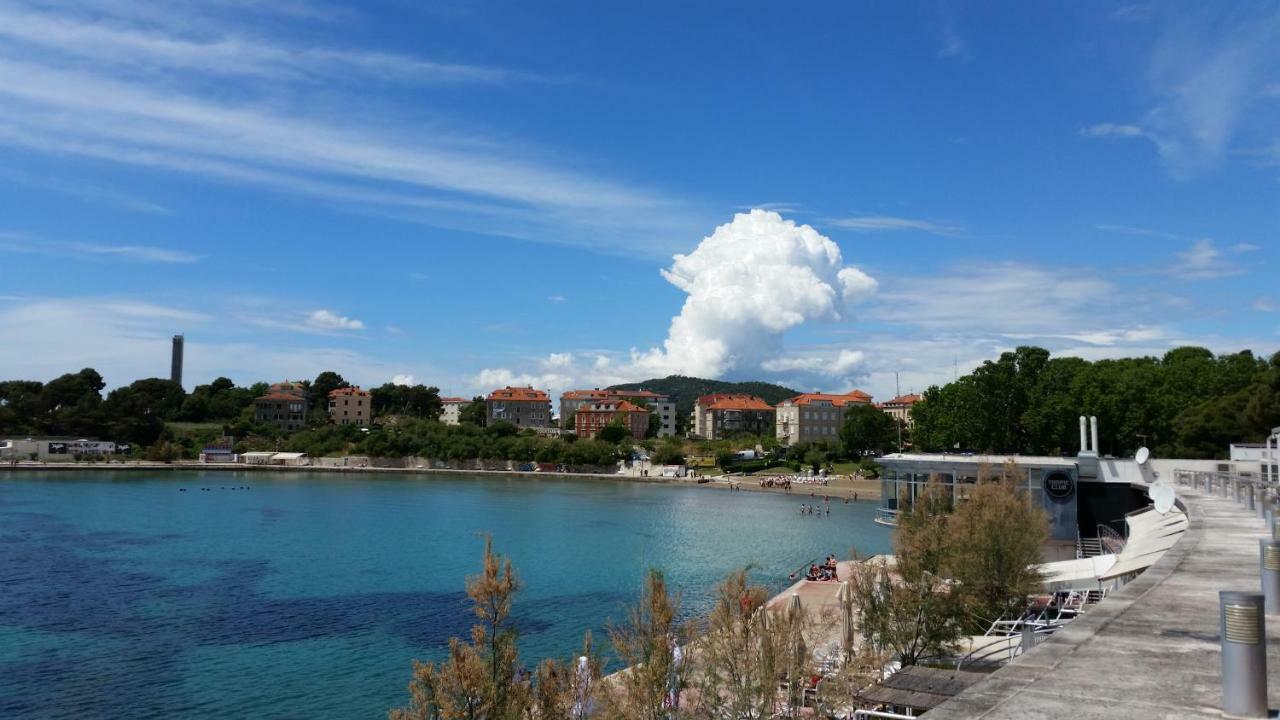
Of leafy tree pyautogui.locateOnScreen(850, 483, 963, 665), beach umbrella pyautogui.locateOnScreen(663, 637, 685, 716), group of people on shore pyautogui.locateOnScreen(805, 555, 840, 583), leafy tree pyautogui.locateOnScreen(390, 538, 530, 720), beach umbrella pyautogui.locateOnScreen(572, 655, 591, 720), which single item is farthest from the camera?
group of people on shore pyautogui.locateOnScreen(805, 555, 840, 583)

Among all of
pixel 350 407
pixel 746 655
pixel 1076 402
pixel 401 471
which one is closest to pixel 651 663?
pixel 746 655

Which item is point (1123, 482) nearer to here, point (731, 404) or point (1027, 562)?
point (1027, 562)

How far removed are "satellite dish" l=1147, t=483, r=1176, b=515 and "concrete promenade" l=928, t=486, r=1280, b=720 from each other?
49.8 ft

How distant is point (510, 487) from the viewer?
10775 centimetres

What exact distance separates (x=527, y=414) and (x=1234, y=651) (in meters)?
185

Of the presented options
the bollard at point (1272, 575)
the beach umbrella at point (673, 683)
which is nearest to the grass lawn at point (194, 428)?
the beach umbrella at point (673, 683)

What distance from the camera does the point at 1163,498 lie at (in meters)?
28.3

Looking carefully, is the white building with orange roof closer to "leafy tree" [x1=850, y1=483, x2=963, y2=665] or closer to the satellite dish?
the satellite dish

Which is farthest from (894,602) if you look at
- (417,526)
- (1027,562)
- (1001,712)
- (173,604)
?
(417,526)

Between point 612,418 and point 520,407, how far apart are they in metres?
29.3

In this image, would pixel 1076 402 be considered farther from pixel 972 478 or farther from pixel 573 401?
pixel 573 401

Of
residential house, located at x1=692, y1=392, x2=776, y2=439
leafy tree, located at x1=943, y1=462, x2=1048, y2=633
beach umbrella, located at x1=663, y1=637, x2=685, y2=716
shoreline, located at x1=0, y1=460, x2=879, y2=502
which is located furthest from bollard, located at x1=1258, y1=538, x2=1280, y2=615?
residential house, located at x1=692, y1=392, x2=776, y2=439

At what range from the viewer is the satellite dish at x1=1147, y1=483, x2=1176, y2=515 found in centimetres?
2791

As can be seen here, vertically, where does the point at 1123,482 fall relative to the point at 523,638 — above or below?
above
